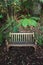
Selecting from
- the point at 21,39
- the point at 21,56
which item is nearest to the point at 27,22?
the point at 21,56

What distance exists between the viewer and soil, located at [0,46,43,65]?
5324 millimetres

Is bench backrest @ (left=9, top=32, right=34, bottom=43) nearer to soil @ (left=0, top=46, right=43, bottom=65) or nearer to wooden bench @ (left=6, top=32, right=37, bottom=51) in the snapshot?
wooden bench @ (left=6, top=32, right=37, bottom=51)

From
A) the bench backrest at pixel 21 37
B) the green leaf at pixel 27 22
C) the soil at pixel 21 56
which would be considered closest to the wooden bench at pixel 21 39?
the bench backrest at pixel 21 37

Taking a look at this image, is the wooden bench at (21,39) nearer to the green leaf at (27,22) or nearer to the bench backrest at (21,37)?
the bench backrest at (21,37)

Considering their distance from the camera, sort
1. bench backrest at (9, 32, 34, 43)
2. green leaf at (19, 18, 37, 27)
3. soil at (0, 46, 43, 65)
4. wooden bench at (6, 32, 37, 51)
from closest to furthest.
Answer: green leaf at (19, 18, 37, 27) → soil at (0, 46, 43, 65) → wooden bench at (6, 32, 37, 51) → bench backrest at (9, 32, 34, 43)

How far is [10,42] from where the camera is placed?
233 inches

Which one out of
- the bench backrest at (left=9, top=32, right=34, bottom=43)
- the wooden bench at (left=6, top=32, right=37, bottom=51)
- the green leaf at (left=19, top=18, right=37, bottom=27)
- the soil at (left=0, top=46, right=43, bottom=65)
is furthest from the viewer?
the bench backrest at (left=9, top=32, right=34, bottom=43)

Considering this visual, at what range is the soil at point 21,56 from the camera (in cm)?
532

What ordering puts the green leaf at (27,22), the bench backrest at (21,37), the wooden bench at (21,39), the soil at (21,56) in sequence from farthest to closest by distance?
the bench backrest at (21,37), the wooden bench at (21,39), the soil at (21,56), the green leaf at (27,22)

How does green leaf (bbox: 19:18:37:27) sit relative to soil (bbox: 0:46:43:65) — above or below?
above

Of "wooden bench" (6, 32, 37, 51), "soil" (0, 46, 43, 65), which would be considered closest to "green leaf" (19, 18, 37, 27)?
"soil" (0, 46, 43, 65)

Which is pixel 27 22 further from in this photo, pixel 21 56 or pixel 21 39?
pixel 21 39

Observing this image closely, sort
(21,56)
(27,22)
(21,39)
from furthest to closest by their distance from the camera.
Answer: (21,39) → (21,56) → (27,22)

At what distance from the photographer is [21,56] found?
18.5 feet
